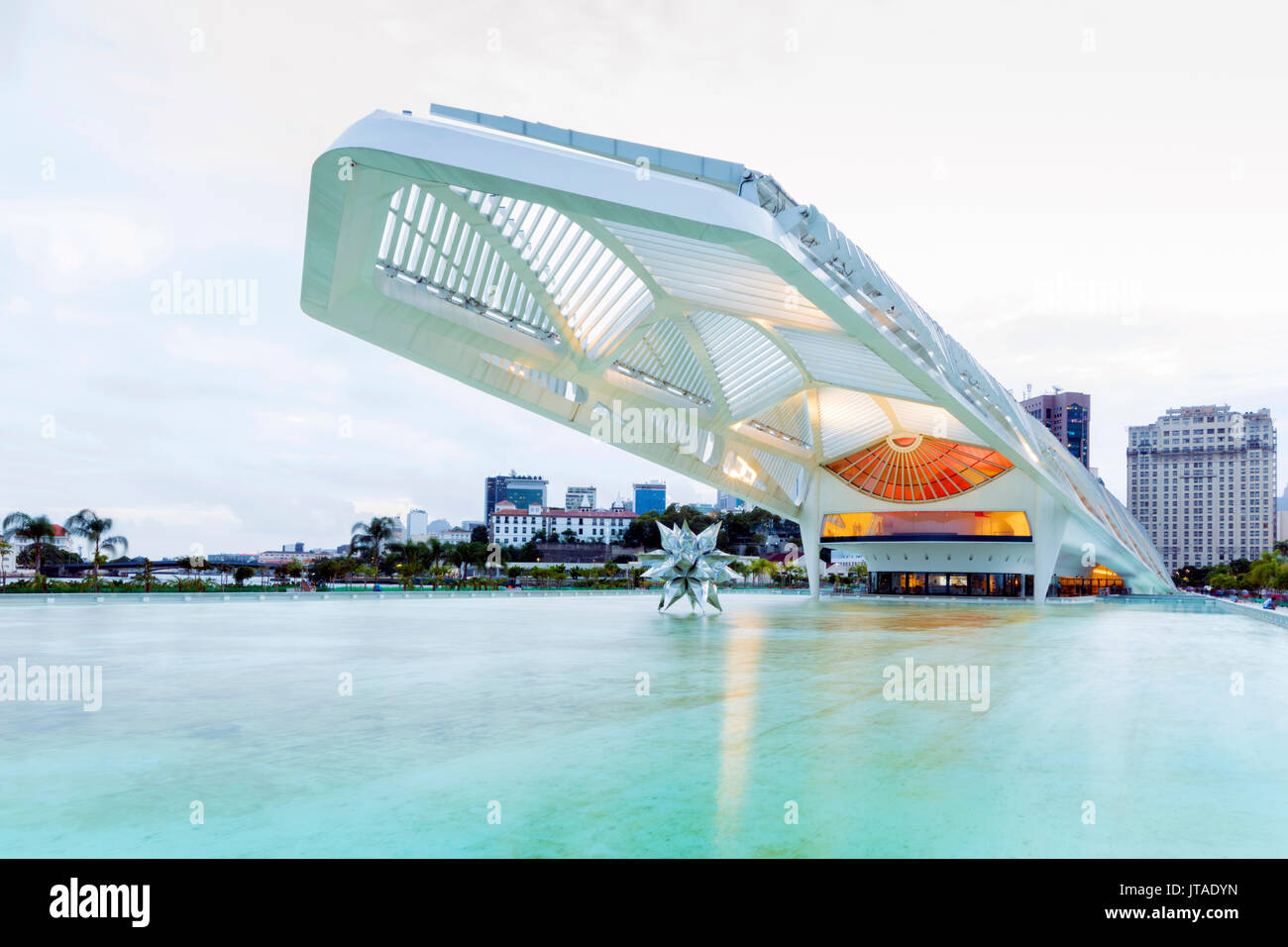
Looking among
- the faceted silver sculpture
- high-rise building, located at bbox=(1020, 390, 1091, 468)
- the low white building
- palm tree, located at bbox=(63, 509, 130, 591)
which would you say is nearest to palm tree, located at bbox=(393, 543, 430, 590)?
palm tree, located at bbox=(63, 509, 130, 591)

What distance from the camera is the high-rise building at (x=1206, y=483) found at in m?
119

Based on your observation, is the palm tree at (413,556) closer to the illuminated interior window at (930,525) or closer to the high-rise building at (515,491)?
the illuminated interior window at (930,525)

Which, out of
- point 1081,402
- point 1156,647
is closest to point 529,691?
point 1156,647

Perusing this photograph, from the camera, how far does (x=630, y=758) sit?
699cm

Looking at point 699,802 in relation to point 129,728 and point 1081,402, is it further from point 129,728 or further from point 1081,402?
point 1081,402

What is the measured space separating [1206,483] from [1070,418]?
33.3m

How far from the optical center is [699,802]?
5695 millimetres

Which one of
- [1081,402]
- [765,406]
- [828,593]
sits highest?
[1081,402]

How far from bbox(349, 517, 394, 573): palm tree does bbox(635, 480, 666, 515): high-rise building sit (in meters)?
124

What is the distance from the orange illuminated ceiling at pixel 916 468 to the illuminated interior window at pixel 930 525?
3.29 feet

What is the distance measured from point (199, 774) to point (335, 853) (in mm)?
2277

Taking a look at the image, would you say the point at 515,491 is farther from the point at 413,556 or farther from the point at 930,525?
the point at 930,525

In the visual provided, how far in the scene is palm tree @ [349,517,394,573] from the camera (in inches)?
2579

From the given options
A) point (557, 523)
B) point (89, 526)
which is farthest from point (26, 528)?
point (557, 523)
